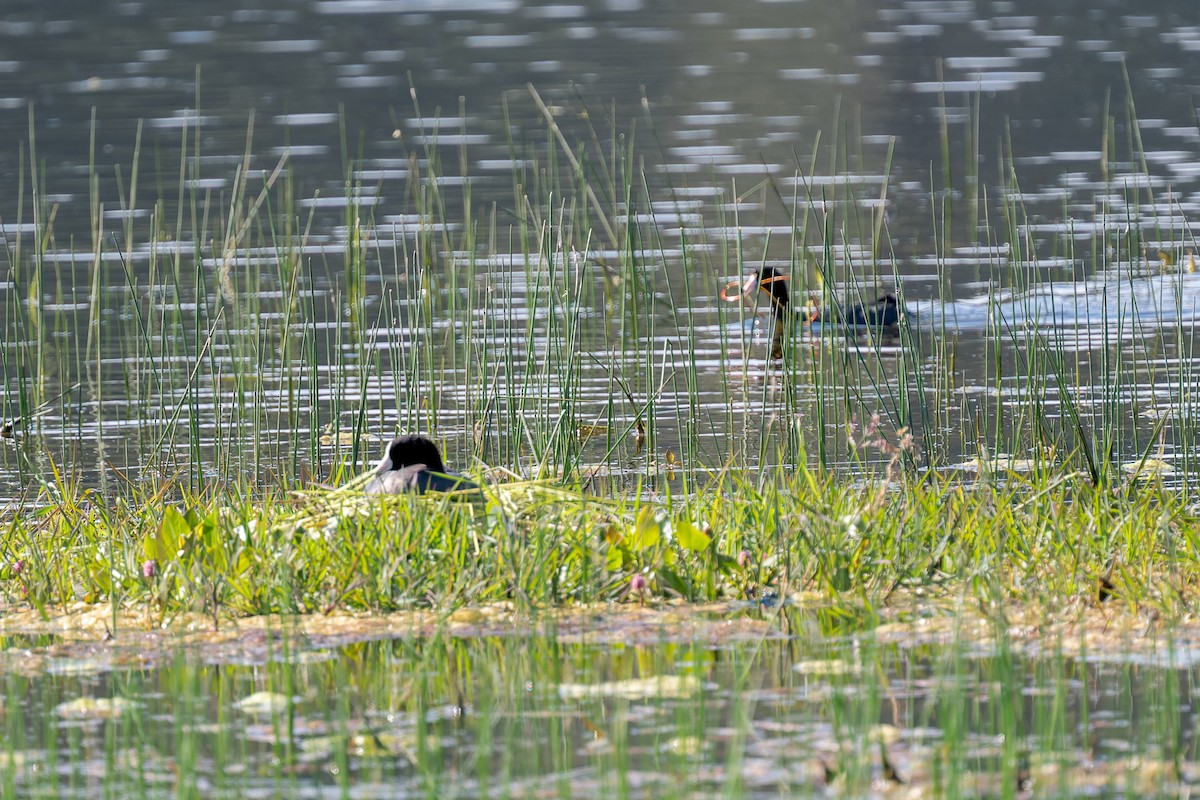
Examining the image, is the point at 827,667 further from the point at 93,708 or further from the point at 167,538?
the point at 167,538

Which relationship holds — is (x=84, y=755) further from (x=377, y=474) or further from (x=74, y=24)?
→ (x=74, y=24)

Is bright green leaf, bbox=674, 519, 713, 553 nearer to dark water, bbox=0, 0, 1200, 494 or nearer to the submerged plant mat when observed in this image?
the submerged plant mat

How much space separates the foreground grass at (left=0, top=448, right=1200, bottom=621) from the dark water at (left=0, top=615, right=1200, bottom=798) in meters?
0.23

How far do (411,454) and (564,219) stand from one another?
347 inches

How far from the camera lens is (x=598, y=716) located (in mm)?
3957

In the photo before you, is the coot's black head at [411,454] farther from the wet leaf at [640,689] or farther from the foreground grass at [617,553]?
the wet leaf at [640,689]

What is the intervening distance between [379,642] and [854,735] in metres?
1.47

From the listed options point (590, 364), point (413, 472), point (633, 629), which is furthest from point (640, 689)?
point (590, 364)

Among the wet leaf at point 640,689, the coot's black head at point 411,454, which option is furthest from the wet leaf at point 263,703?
the coot's black head at point 411,454

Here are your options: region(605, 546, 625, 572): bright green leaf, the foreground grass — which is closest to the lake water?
the foreground grass

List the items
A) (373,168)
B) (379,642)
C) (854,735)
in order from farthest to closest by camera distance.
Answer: (373,168), (379,642), (854,735)

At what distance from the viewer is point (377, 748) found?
3.77m

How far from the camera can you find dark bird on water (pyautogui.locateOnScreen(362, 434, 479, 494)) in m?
5.41

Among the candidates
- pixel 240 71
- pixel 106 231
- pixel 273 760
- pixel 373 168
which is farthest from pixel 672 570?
pixel 240 71
